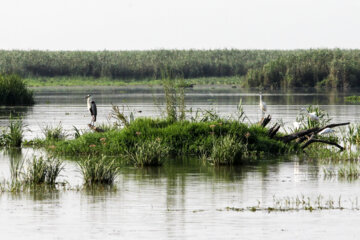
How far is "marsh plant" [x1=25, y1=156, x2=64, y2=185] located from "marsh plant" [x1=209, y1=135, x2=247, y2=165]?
4.08 metres

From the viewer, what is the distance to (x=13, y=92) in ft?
136

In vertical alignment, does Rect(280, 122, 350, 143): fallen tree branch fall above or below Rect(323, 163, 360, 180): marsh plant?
above

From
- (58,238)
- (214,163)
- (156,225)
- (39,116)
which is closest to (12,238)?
(58,238)

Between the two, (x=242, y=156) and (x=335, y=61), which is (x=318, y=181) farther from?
(x=335, y=61)

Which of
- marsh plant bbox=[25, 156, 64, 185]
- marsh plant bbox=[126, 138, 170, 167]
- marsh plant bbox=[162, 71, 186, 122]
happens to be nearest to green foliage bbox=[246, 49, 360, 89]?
marsh plant bbox=[162, 71, 186, 122]

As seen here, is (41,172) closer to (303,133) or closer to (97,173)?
(97,173)

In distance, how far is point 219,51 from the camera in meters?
112

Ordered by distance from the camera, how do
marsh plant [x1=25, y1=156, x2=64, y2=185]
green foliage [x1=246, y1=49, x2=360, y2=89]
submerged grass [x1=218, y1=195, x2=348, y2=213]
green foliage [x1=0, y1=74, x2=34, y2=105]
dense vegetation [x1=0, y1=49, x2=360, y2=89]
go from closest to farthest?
1. submerged grass [x1=218, y1=195, x2=348, y2=213]
2. marsh plant [x1=25, y1=156, x2=64, y2=185]
3. green foliage [x1=0, y1=74, x2=34, y2=105]
4. green foliage [x1=246, y1=49, x2=360, y2=89]
5. dense vegetation [x1=0, y1=49, x2=360, y2=89]

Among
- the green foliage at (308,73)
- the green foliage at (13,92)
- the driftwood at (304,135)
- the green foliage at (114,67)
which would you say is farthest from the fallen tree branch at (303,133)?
the green foliage at (114,67)

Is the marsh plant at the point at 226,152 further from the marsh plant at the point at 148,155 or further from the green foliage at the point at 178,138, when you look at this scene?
the marsh plant at the point at 148,155

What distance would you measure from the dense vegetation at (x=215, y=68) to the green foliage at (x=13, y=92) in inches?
1195

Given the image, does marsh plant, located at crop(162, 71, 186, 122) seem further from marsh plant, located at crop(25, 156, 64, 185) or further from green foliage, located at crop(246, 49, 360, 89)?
green foliage, located at crop(246, 49, 360, 89)

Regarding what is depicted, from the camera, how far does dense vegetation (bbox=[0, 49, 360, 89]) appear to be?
220ft

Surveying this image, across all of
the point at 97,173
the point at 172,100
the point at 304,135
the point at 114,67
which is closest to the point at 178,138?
the point at 172,100
